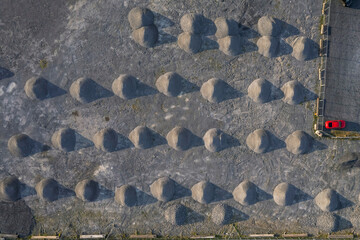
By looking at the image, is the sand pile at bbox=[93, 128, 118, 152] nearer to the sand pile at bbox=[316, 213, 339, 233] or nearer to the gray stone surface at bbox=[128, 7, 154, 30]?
the gray stone surface at bbox=[128, 7, 154, 30]

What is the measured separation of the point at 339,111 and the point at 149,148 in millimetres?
5923

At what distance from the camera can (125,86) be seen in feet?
29.1

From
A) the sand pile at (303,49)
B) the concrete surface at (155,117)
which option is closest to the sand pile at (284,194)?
the concrete surface at (155,117)

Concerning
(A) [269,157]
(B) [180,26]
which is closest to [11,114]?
(B) [180,26]

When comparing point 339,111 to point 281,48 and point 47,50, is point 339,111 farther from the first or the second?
point 47,50

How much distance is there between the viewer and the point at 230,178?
9180mm

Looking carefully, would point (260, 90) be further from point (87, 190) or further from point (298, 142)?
point (87, 190)

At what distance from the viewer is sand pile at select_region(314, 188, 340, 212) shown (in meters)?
8.96

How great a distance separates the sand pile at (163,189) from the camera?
29.5ft

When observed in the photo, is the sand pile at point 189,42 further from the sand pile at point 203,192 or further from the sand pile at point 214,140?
the sand pile at point 203,192

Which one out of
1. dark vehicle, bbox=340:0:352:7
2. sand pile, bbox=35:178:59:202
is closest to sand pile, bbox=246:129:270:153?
dark vehicle, bbox=340:0:352:7

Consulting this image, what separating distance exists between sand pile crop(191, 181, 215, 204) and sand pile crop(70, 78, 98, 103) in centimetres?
419

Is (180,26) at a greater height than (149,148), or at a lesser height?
greater

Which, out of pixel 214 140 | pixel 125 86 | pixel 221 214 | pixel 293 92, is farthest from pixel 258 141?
pixel 125 86
